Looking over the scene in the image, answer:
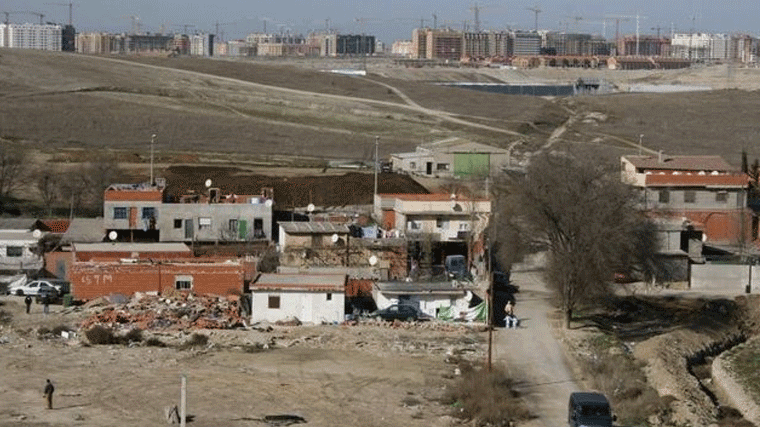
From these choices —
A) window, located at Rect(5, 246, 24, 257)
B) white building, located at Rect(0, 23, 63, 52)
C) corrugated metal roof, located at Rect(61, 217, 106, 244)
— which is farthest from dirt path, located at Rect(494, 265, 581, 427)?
white building, located at Rect(0, 23, 63, 52)

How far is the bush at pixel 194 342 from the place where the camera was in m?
24.6

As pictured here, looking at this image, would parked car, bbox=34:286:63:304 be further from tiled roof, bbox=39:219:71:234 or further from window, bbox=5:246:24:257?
tiled roof, bbox=39:219:71:234

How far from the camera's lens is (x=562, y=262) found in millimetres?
27156

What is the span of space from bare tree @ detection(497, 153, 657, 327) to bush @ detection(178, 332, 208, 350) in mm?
6306

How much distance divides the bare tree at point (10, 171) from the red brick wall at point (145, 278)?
13.7 meters

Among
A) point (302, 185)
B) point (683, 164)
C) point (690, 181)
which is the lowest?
point (302, 185)

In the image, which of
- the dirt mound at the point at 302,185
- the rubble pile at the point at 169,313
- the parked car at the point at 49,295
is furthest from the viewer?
the dirt mound at the point at 302,185

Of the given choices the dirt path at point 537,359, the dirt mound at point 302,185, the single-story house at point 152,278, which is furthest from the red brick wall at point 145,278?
the dirt mound at point 302,185

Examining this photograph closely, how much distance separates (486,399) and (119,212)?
14.7 m

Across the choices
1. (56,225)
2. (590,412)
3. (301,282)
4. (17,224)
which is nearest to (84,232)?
(56,225)

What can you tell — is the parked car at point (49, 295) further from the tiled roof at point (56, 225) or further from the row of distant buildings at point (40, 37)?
the row of distant buildings at point (40, 37)

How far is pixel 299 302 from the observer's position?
26.7 metres

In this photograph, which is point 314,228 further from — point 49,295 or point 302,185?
point 302,185

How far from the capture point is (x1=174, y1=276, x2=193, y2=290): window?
2836cm
